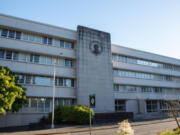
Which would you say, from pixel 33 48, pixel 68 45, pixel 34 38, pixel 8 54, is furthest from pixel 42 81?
pixel 68 45

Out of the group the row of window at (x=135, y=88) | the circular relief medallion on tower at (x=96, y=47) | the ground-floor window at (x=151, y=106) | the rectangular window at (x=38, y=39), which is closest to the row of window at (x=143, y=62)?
the circular relief medallion on tower at (x=96, y=47)

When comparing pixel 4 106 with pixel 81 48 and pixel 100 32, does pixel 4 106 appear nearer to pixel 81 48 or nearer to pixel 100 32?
pixel 81 48

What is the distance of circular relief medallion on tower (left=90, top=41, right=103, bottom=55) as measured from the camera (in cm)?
3253

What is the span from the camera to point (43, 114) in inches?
1019

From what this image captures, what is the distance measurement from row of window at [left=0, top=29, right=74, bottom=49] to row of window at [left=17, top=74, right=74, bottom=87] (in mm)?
6039

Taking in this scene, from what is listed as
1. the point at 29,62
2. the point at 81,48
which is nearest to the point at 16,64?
the point at 29,62

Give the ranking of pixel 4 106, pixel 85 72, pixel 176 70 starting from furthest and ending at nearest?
pixel 176 70, pixel 85 72, pixel 4 106

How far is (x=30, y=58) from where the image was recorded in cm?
2698

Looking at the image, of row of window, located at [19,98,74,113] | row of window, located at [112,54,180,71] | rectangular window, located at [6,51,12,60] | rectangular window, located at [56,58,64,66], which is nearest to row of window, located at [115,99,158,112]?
row of window, located at [112,54,180,71]

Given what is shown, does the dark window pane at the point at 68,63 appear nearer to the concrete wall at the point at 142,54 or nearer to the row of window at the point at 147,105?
the concrete wall at the point at 142,54

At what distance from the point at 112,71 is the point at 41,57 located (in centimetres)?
1414

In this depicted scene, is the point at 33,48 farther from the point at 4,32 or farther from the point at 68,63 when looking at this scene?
the point at 68,63

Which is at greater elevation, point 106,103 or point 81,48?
point 81,48

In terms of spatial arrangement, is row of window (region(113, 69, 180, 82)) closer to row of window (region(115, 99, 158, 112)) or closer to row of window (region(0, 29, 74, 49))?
row of window (region(115, 99, 158, 112))
